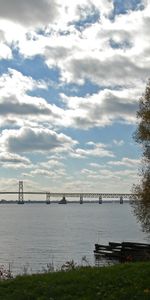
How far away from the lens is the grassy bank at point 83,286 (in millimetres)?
13211

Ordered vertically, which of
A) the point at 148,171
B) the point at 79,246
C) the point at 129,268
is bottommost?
the point at 79,246

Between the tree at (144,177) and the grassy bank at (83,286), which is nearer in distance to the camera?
the grassy bank at (83,286)

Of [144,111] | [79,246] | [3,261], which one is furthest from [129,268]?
[79,246]

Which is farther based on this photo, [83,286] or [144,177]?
[144,177]

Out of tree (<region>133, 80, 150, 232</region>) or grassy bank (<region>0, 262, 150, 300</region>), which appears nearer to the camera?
grassy bank (<region>0, 262, 150, 300</region>)

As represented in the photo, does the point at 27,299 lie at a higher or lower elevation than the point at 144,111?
lower

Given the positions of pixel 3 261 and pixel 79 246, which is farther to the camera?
pixel 79 246

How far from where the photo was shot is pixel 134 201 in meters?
39.7

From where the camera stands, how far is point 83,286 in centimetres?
1418

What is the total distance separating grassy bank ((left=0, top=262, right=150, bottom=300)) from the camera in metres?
13.2

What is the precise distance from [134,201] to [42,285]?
2566cm

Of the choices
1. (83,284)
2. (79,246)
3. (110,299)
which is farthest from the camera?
(79,246)

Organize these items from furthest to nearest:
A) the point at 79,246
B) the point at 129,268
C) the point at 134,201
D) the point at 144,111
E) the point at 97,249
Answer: the point at 79,246 → the point at 97,249 → the point at 134,201 → the point at 144,111 → the point at 129,268

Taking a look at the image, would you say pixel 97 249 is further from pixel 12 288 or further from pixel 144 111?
pixel 12 288
